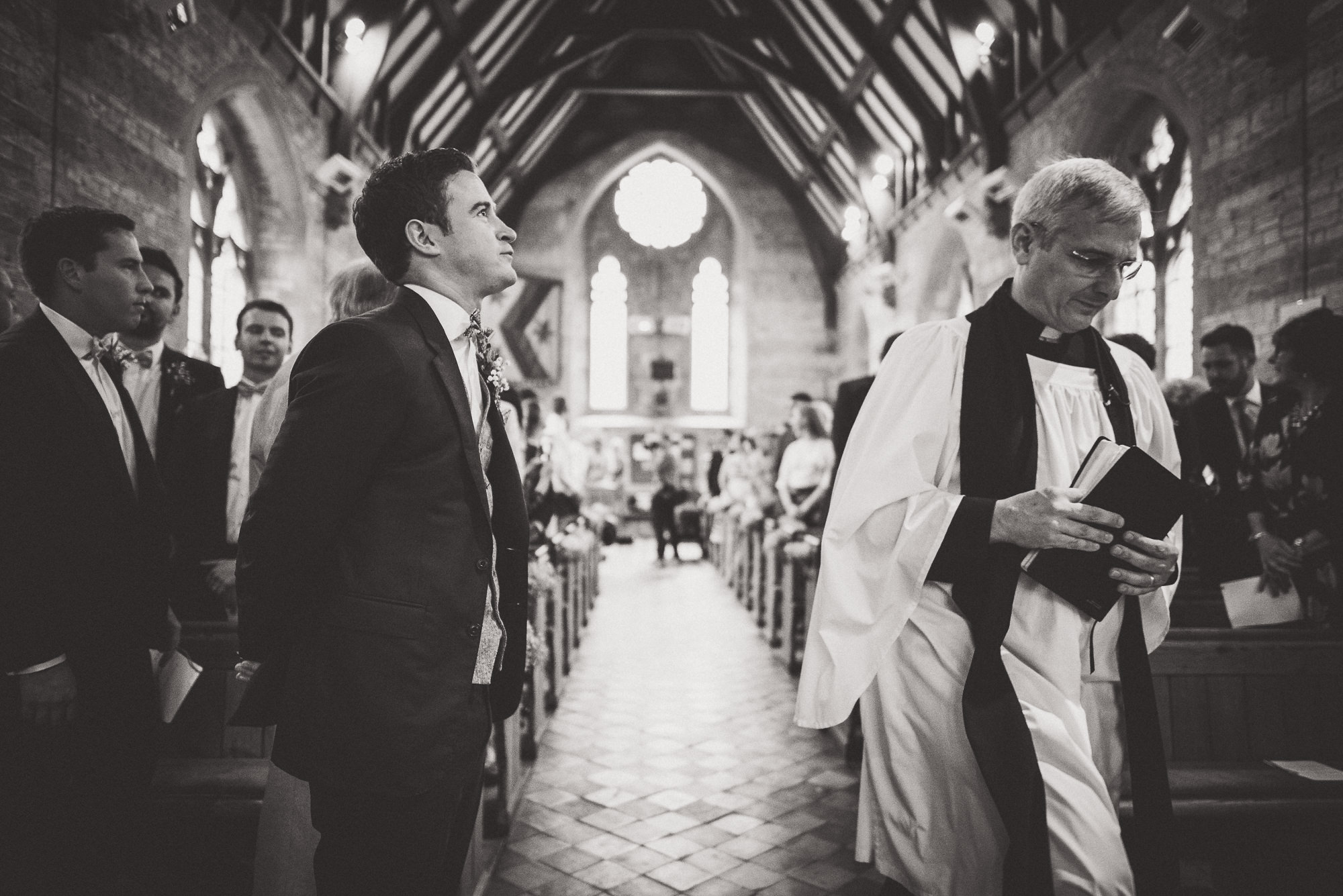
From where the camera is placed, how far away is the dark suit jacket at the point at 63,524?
1.65m

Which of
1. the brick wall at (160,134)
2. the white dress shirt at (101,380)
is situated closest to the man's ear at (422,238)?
the white dress shirt at (101,380)

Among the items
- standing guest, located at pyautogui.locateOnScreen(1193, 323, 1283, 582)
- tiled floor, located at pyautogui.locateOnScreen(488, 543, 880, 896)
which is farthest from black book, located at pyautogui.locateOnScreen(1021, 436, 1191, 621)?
tiled floor, located at pyautogui.locateOnScreen(488, 543, 880, 896)

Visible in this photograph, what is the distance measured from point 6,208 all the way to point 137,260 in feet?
8.50

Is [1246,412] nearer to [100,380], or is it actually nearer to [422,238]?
[422,238]

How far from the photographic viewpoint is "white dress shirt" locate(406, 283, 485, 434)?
4.33 ft

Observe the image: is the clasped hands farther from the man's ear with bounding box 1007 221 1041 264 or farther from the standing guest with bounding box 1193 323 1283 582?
the standing guest with bounding box 1193 323 1283 582

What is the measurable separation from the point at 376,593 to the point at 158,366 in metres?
2.40

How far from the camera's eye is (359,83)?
8398mm

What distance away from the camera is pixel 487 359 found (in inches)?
56.9

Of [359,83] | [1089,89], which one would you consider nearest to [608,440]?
[359,83]

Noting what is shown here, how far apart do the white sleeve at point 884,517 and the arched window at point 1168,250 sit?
5.70 meters

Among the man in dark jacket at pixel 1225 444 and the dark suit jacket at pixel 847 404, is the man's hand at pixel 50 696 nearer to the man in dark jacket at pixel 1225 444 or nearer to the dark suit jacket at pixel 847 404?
the man in dark jacket at pixel 1225 444

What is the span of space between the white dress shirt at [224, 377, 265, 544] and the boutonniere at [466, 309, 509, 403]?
160 centimetres

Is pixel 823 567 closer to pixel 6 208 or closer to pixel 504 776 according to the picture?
pixel 504 776
